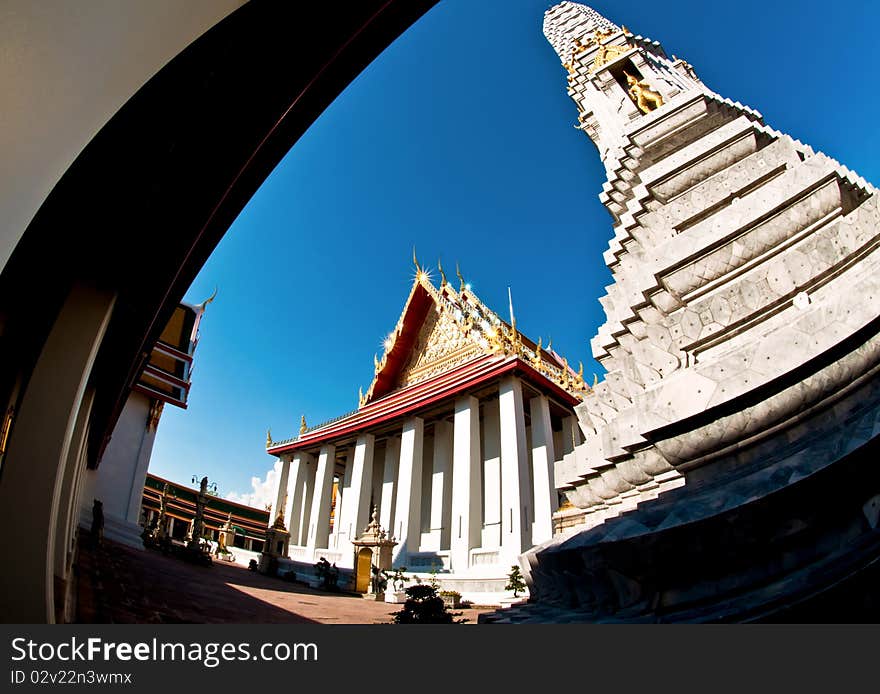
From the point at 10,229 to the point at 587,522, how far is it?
495cm

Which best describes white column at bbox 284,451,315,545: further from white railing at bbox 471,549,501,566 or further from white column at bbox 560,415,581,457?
white column at bbox 560,415,581,457

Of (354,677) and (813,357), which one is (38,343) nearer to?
(354,677)

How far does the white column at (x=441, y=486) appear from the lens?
47.3 ft

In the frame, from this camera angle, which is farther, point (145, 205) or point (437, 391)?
point (437, 391)

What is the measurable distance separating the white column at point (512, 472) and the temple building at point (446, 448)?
0.03 meters

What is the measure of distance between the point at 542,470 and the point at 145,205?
13.1 meters

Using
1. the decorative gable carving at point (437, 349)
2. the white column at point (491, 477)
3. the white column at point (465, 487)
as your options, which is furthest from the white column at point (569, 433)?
the decorative gable carving at point (437, 349)

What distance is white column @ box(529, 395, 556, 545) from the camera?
12.4 meters

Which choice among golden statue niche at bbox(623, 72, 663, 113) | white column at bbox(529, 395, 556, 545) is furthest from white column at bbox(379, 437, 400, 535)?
golden statue niche at bbox(623, 72, 663, 113)

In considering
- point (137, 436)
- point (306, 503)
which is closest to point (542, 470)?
point (306, 503)

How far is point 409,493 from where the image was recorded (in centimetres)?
1524

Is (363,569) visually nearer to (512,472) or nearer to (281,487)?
(512,472)

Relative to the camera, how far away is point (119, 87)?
4.98 feet

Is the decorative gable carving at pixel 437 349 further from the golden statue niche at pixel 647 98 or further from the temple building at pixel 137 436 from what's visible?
the golden statue niche at pixel 647 98
